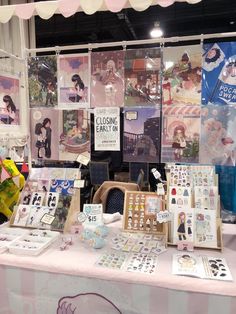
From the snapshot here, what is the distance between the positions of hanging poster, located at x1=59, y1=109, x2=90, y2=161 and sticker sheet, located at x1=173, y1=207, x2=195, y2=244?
2.31 ft

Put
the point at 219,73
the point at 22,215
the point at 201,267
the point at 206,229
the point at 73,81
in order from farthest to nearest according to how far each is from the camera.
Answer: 1. the point at 73,81
2. the point at 22,215
3. the point at 219,73
4. the point at 206,229
5. the point at 201,267

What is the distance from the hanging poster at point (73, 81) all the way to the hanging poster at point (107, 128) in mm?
124

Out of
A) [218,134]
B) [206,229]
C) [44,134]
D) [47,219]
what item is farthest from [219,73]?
[47,219]

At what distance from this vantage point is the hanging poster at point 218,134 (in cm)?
159

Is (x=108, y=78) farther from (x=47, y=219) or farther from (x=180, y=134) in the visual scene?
(x=47, y=219)

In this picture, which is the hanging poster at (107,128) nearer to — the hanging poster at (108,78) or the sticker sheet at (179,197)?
the hanging poster at (108,78)

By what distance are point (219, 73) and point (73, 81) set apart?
84 centimetres

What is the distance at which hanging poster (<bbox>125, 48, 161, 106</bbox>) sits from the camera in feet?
5.46

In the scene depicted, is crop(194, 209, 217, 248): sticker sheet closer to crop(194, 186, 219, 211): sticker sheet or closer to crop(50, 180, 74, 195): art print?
crop(194, 186, 219, 211): sticker sheet

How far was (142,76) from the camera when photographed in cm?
169

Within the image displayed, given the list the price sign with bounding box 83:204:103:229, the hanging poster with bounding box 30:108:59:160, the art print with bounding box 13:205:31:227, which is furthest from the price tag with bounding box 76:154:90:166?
the art print with bounding box 13:205:31:227

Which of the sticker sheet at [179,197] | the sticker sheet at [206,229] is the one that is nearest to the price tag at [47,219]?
the sticker sheet at [179,197]

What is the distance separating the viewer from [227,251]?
1.35m

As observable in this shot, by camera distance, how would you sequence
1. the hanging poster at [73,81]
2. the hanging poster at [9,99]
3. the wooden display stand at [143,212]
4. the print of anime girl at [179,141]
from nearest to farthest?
1. the wooden display stand at [143,212]
2. the print of anime girl at [179,141]
3. the hanging poster at [73,81]
4. the hanging poster at [9,99]
